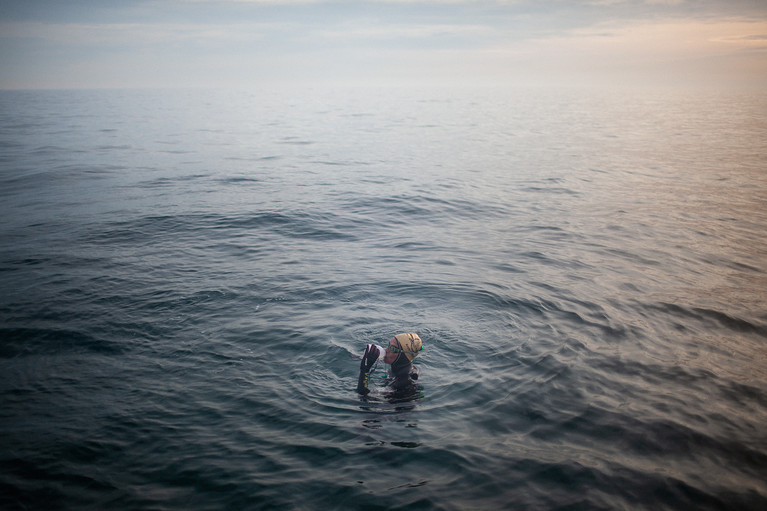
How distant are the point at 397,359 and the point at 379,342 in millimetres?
1834

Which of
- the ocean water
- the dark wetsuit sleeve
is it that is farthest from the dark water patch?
the dark wetsuit sleeve

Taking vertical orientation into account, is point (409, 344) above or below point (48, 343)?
above

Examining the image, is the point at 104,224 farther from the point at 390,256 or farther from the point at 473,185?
the point at 473,185

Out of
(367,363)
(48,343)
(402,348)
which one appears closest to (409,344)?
(402,348)

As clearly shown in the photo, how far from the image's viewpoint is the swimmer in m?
7.84

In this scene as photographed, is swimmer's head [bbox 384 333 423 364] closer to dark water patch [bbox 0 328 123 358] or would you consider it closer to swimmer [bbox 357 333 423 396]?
swimmer [bbox 357 333 423 396]

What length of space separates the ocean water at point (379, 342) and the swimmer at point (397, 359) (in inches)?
14.9

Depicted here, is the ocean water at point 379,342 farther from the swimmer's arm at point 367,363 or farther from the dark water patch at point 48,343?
the swimmer's arm at point 367,363

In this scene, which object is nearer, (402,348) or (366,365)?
(366,365)

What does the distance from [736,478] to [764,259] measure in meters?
11.3

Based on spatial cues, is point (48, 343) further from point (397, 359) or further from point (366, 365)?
point (397, 359)

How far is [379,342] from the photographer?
32.8 ft

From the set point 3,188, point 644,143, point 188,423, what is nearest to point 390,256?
point 188,423

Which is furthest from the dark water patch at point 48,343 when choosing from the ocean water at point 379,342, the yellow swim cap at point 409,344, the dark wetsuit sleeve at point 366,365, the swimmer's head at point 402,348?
the yellow swim cap at point 409,344
